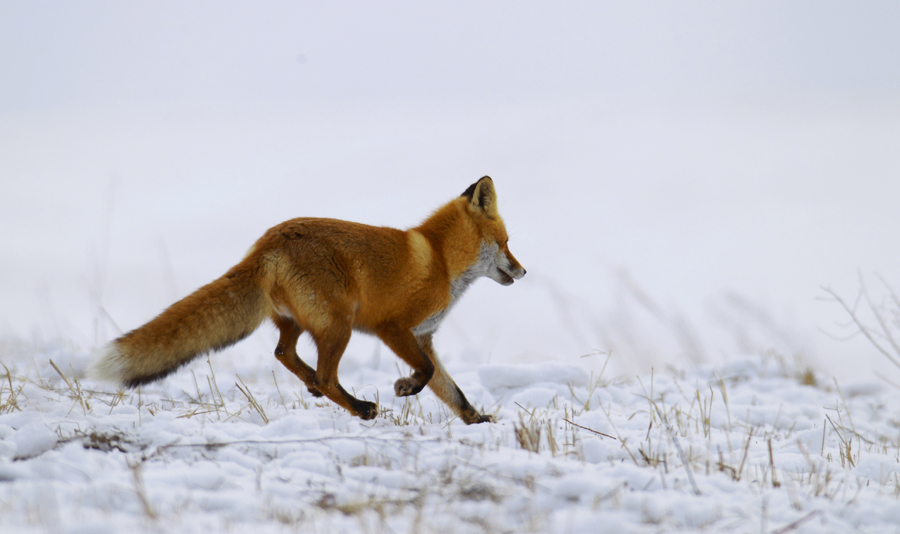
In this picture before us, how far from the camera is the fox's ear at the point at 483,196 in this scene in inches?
196

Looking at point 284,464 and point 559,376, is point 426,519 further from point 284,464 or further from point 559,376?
point 559,376

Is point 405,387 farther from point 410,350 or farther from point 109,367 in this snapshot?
point 109,367

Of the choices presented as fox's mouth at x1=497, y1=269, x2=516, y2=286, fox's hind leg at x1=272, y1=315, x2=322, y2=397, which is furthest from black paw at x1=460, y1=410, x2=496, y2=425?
fox's mouth at x1=497, y1=269, x2=516, y2=286

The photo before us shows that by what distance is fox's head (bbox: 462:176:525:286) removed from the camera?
16.4ft

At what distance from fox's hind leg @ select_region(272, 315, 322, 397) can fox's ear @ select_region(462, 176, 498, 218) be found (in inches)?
67.3

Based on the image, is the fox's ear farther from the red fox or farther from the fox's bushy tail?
the fox's bushy tail

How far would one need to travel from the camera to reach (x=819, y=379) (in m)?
7.85

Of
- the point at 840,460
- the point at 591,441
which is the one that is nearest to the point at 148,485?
the point at 591,441

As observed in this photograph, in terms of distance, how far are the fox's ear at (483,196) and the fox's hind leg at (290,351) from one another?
1.71m

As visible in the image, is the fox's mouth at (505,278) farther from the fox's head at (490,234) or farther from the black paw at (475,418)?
the black paw at (475,418)

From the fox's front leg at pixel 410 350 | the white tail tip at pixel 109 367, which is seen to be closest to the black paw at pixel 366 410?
the fox's front leg at pixel 410 350

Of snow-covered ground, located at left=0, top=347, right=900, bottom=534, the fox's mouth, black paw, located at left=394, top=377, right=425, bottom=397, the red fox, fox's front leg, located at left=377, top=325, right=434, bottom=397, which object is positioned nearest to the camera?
snow-covered ground, located at left=0, top=347, right=900, bottom=534

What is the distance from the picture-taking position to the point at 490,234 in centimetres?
501

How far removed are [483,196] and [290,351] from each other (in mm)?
1954
